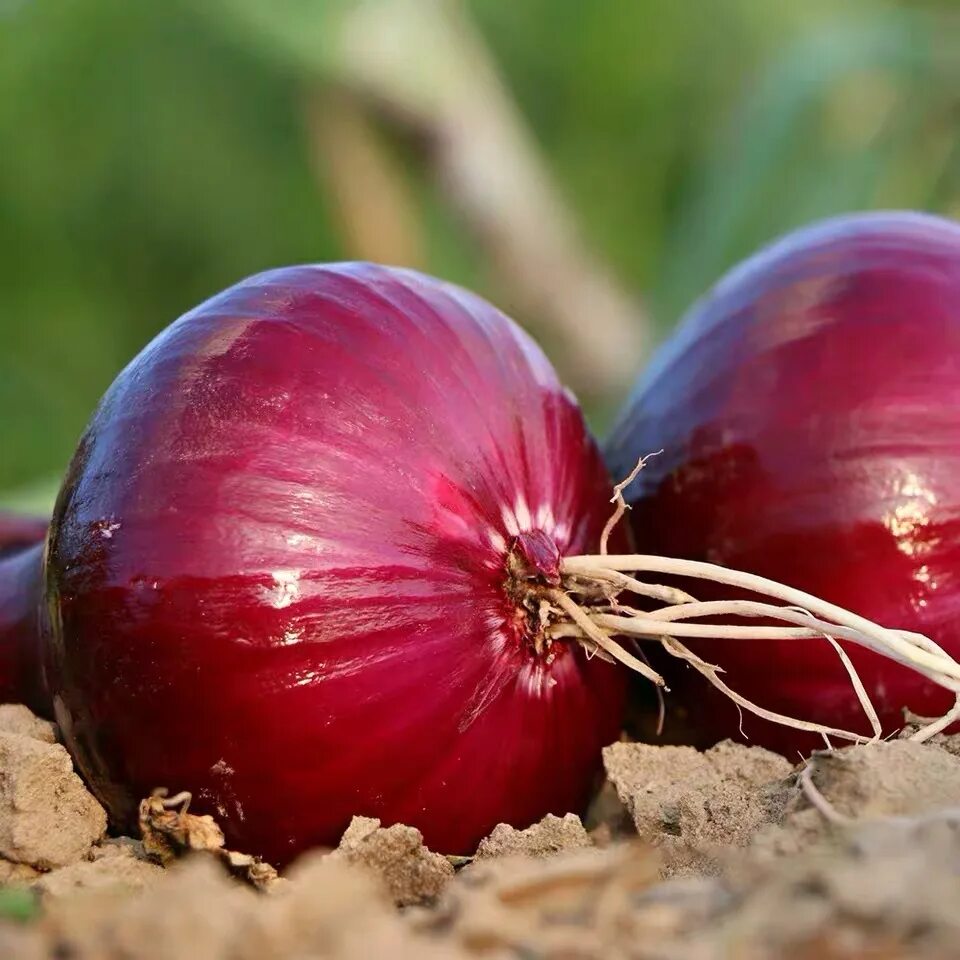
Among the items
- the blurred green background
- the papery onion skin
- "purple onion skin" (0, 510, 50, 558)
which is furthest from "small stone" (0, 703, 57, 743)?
the blurred green background

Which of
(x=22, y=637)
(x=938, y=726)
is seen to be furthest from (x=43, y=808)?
(x=938, y=726)

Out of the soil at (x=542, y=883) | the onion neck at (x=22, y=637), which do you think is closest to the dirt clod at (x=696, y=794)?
the soil at (x=542, y=883)

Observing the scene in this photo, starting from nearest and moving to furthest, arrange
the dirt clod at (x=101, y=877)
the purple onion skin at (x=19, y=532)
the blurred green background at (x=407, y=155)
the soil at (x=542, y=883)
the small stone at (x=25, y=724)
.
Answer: the soil at (x=542, y=883) < the dirt clod at (x=101, y=877) < the small stone at (x=25, y=724) < the purple onion skin at (x=19, y=532) < the blurred green background at (x=407, y=155)

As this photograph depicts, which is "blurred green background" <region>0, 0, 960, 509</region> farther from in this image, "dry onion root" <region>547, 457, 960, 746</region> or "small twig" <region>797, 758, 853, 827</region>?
"small twig" <region>797, 758, 853, 827</region>

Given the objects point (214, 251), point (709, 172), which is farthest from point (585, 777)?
point (214, 251)

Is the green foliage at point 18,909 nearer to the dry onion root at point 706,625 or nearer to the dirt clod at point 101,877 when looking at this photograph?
the dirt clod at point 101,877

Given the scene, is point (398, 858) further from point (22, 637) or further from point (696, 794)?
point (22, 637)

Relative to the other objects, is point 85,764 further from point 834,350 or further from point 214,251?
point 214,251
